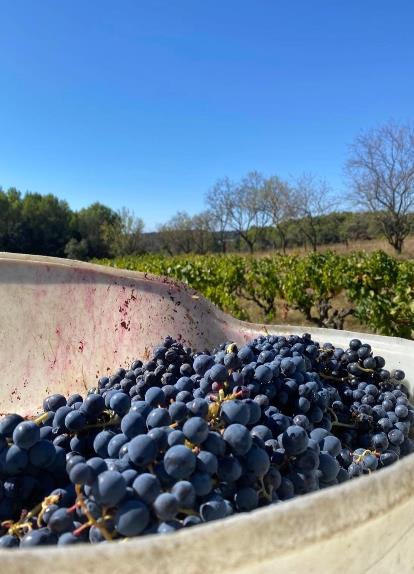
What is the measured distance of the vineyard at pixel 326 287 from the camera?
5.12m

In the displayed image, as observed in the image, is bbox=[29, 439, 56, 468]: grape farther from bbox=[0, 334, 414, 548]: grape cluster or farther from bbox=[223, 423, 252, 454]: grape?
bbox=[223, 423, 252, 454]: grape

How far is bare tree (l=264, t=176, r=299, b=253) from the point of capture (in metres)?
38.8

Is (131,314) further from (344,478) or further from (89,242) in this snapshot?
(89,242)

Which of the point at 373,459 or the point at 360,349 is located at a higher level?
the point at 360,349

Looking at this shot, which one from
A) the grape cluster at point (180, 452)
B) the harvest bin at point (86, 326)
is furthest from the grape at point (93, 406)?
the harvest bin at point (86, 326)

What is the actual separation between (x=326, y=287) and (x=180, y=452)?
730 cm

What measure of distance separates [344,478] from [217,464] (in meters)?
0.26

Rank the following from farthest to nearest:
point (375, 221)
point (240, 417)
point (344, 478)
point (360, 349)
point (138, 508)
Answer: point (375, 221)
point (360, 349)
point (344, 478)
point (240, 417)
point (138, 508)

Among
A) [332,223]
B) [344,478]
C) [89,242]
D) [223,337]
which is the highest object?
[332,223]

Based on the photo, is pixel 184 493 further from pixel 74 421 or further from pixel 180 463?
pixel 74 421

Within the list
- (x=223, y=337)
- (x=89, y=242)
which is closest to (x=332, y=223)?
(x=89, y=242)

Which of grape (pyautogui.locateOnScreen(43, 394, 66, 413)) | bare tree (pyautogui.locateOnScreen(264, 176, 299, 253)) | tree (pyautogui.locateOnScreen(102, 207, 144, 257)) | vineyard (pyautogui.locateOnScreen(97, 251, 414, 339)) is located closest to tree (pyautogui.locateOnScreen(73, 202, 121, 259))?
tree (pyautogui.locateOnScreen(102, 207, 144, 257))

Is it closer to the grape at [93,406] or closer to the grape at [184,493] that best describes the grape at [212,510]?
the grape at [184,493]

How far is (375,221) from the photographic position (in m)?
31.4
